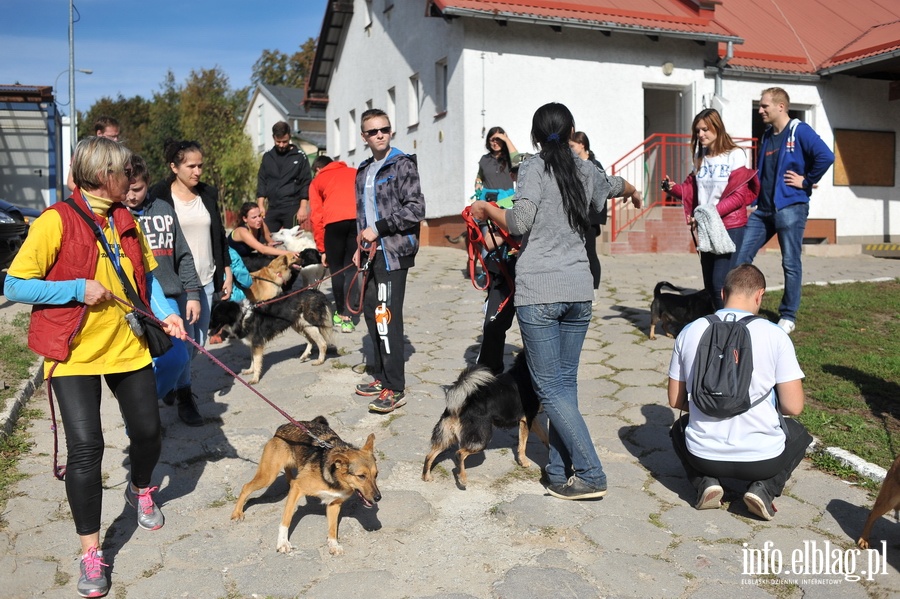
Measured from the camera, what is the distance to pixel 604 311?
32.1 ft

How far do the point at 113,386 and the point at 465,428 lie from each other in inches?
76.4

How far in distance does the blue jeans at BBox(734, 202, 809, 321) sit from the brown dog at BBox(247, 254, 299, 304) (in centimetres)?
495

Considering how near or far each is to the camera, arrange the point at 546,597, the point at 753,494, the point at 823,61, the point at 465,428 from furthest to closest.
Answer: the point at 823,61 < the point at 465,428 < the point at 753,494 < the point at 546,597

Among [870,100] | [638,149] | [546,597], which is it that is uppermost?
[870,100]

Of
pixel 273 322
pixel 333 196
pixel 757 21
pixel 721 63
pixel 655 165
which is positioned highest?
pixel 757 21

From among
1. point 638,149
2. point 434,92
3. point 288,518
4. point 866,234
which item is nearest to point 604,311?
point 288,518

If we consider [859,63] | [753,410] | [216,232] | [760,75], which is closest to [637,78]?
[760,75]

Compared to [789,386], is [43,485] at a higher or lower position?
lower

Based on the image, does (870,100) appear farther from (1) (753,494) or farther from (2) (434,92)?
(1) (753,494)

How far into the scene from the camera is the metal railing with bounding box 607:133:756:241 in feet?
53.8

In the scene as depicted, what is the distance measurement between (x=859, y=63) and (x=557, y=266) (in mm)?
16381

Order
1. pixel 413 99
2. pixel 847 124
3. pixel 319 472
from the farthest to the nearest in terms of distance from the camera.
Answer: pixel 413 99
pixel 847 124
pixel 319 472

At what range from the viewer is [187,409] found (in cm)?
598

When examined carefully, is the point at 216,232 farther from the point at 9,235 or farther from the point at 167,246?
the point at 9,235
